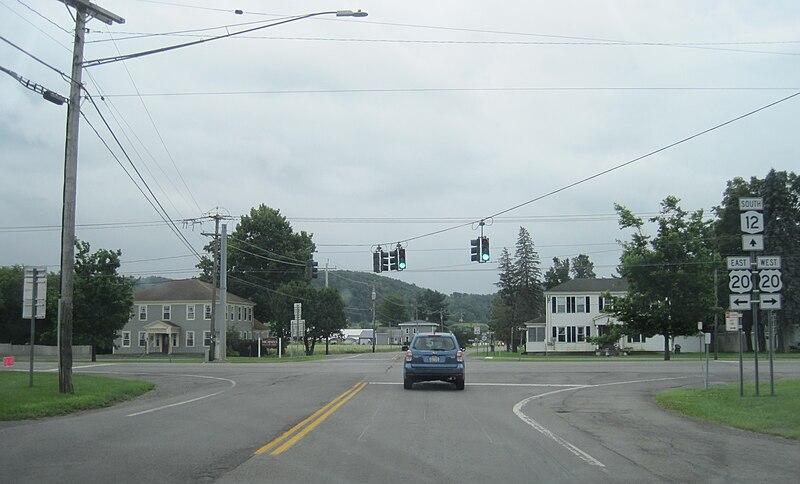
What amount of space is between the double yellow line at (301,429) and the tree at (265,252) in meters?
66.2

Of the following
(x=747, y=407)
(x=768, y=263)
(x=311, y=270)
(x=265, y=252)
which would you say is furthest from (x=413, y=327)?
(x=747, y=407)

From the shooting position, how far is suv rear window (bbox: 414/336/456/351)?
21625 mm

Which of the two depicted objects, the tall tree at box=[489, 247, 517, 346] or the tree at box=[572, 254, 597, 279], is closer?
the tall tree at box=[489, 247, 517, 346]

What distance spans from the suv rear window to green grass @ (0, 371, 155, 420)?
8532 millimetres

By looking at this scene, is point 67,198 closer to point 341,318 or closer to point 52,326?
point 52,326

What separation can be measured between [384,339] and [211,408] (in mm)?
150197

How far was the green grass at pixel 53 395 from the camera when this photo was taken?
16.2 m

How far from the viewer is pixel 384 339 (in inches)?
6535

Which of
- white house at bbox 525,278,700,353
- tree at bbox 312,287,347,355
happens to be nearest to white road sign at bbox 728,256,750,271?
white house at bbox 525,278,700,353

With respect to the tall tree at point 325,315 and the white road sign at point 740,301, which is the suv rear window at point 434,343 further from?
the tall tree at point 325,315

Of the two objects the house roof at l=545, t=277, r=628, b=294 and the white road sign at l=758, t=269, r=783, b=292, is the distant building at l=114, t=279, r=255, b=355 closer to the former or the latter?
the house roof at l=545, t=277, r=628, b=294

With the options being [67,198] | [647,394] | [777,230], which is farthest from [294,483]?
[777,230]

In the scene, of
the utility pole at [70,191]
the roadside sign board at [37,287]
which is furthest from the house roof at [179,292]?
the utility pole at [70,191]

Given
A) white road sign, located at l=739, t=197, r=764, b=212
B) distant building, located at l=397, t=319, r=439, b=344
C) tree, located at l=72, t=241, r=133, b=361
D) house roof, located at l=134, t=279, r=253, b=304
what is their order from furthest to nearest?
distant building, located at l=397, t=319, r=439, b=344, house roof, located at l=134, t=279, r=253, b=304, tree, located at l=72, t=241, r=133, b=361, white road sign, located at l=739, t=197, r=764, b=212
